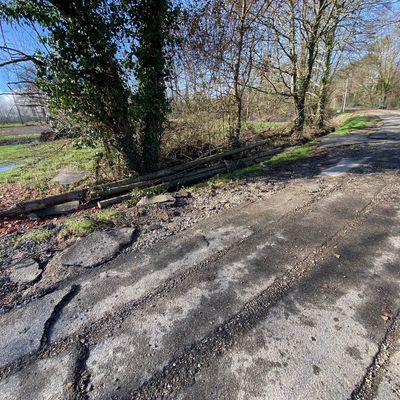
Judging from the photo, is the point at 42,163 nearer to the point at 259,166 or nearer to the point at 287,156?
the point at 259,166

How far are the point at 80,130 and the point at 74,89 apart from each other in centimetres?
101

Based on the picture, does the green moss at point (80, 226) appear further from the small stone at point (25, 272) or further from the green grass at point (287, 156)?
the green grass at point (287, 156)

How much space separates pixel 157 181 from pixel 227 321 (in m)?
4.27

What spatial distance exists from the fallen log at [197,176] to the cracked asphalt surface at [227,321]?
2.13 meters

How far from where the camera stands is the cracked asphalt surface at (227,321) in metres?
→ 1.77

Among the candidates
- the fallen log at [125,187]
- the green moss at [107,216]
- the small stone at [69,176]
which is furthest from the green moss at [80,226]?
the small stone at [69,176]

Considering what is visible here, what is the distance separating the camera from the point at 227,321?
7.37 ft

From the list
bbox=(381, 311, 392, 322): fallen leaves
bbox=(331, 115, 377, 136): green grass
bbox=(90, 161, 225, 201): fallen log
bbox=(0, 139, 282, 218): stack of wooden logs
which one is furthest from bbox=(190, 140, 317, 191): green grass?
bbox=(381, 311, 392, 322): fallen leaves

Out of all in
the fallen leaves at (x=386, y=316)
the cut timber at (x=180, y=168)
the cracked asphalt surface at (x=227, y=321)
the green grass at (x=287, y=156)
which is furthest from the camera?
the green grass at (x=287, y=156)

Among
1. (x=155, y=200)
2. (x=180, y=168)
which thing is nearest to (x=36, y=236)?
(x=155, y=200)

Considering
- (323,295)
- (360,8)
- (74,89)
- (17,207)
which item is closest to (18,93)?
(74,89)

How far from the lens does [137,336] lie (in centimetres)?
216

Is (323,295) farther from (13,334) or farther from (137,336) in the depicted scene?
(13,334)

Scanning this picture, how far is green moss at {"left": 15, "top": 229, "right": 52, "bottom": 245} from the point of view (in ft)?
12.5
